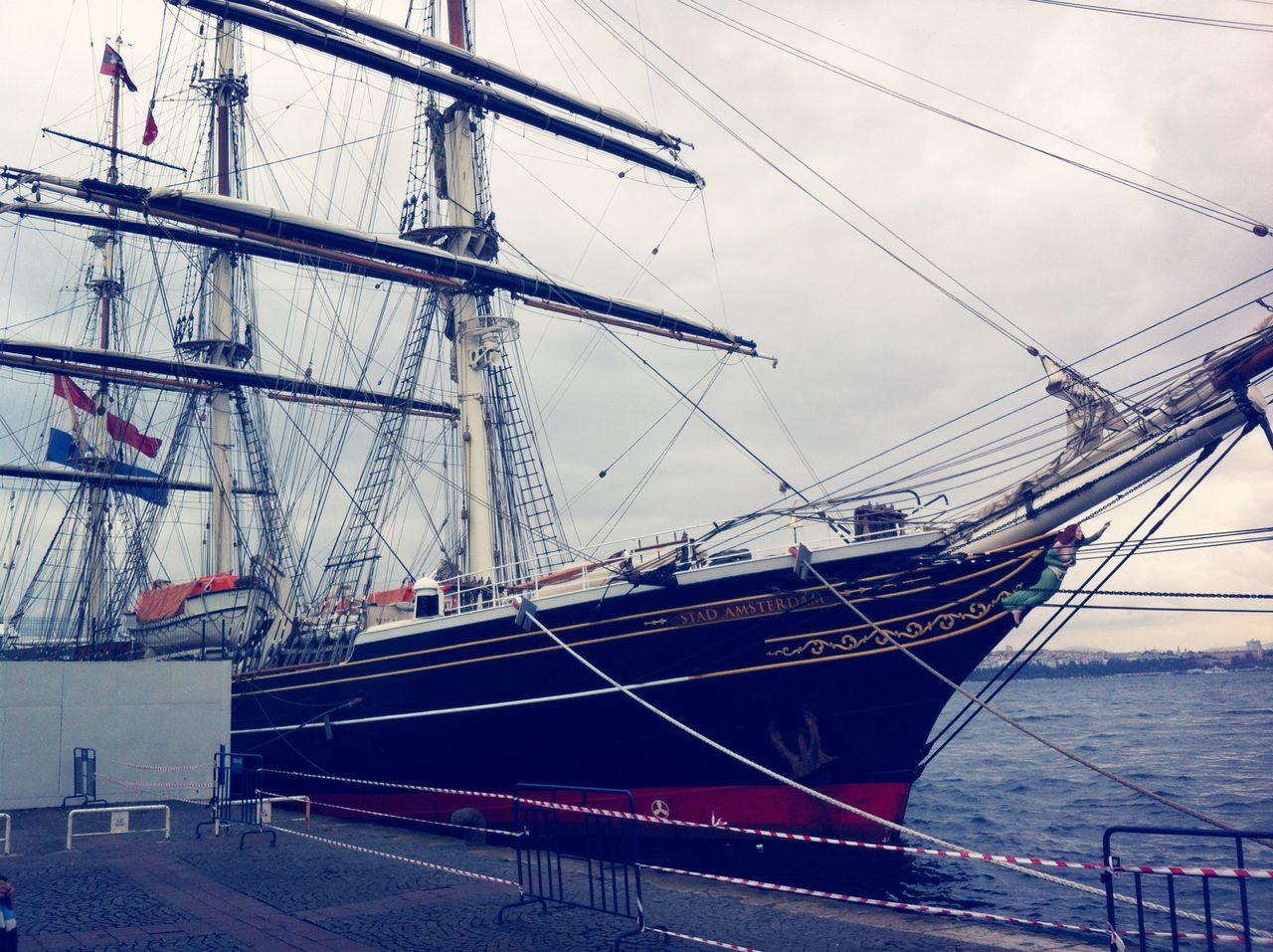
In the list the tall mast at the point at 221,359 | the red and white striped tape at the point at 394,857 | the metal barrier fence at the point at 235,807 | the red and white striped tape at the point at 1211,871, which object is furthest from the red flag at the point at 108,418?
the red and white striped tape at the point at 1211,871

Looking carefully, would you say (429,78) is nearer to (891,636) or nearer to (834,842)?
(891,636)

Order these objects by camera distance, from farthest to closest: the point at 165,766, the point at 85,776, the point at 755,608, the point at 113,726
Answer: the point at 165,766 → the point at 113,726 → the point at 85,776 → the point at 755,608

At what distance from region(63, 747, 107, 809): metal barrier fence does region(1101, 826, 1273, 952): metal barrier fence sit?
13478mm

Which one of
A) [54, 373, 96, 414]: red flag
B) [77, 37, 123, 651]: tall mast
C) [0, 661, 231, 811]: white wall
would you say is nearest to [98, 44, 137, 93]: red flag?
[77, 37, 123, 651]: tall mast

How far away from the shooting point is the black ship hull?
1318 cm

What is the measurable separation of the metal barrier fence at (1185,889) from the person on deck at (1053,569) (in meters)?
2.82

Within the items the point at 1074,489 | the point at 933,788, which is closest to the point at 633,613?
the point at 1074,489

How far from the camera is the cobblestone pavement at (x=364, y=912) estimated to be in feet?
23.5

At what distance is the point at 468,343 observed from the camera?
20828 millimetres

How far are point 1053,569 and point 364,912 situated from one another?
8661 mm

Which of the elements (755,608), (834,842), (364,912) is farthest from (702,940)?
(755,608)

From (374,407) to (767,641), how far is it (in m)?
18.8

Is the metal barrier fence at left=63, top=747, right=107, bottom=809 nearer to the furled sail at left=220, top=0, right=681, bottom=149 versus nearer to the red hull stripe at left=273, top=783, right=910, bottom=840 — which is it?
the red hull stripe at left=273, top=783, right=910, bottom=840

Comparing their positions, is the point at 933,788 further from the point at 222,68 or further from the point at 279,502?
the point at 222,68
